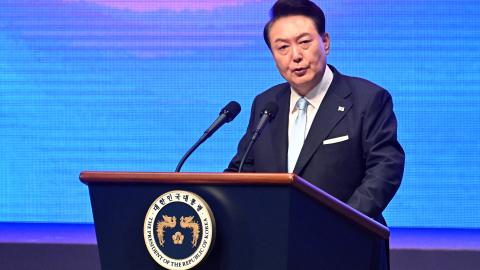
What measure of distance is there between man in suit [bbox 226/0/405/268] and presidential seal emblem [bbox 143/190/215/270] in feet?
2.19

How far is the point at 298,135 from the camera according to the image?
2.48 metres

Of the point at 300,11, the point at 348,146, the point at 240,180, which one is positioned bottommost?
the point at 240,180

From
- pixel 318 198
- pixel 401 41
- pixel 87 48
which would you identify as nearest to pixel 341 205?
pixel 318 198

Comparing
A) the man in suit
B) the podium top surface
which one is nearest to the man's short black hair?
the man in suit

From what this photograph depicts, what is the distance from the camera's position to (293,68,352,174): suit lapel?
241cm

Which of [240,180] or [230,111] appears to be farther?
[230,111]

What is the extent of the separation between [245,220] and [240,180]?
9 centimetres

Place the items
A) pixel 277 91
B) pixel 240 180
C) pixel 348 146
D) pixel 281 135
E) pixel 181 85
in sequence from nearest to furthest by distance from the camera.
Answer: pixel 240 180 → pixel 348 146 → pixel 281 135 → pixel 277 91 → pixel 181 85

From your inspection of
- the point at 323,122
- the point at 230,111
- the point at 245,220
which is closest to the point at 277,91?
the point at 323,122

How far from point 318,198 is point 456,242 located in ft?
6.26

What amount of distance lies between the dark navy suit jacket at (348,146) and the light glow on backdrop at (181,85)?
1.31m

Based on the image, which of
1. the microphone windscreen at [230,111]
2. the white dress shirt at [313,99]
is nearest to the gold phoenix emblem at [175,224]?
the microphone windscreen at [230,111]

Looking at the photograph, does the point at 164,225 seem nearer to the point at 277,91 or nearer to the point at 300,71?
the point at 300,71

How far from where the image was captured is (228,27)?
3.88m
